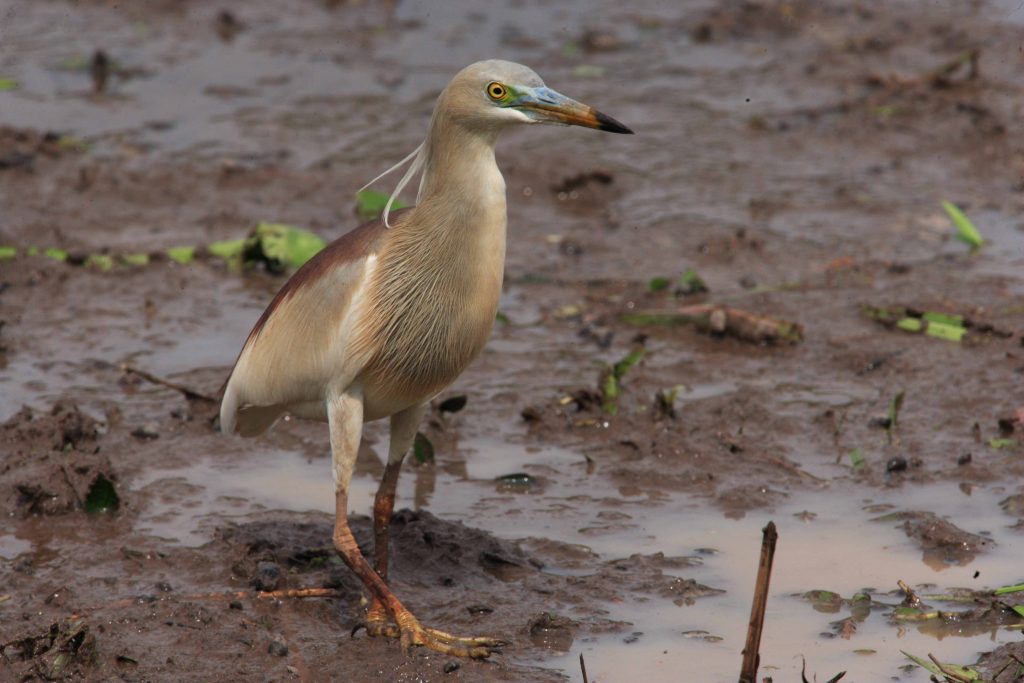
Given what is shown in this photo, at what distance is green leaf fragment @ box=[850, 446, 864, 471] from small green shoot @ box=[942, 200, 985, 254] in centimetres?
270

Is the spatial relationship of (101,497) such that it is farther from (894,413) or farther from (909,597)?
(894,413)

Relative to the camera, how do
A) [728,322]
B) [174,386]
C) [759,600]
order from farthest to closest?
[728,322] < [174,386] < [759,600]

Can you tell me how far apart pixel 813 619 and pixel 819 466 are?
1.33 metres

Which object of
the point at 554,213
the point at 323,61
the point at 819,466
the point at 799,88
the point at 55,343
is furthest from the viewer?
the point at 323,61

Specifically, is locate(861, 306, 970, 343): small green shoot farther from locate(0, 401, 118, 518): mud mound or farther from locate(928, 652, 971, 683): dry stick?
locate(0, 401, 118, 518): mud mound

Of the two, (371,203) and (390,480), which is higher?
(371,203)

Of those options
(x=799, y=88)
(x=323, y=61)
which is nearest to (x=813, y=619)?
(x=799, y=88)

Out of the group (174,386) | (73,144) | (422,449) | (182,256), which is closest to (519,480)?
(422,449)

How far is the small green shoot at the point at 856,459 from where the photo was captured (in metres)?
6.81

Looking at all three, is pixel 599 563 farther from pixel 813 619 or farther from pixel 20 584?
pixel 20 584

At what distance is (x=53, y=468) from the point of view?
21.0 ft

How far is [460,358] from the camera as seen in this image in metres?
5.53

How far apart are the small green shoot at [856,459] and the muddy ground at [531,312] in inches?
2.5

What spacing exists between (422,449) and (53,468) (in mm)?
1667
